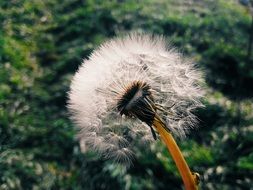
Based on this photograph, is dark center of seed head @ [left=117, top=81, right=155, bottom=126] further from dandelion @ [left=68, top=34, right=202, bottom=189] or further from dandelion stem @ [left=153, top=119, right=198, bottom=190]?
dandelion stem @ [left=153, top=119, right=198, bottom=190]

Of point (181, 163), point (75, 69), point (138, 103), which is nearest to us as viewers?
point (181, 163)

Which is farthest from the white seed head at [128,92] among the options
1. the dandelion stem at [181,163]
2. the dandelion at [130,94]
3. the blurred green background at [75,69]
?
the blurred green background at [75,69]

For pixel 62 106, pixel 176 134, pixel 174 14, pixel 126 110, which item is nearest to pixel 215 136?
pixel 62 106

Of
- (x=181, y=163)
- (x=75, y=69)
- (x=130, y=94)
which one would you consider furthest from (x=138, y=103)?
(x=75, y=69)

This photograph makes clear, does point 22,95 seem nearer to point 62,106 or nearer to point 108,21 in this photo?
point 62,106

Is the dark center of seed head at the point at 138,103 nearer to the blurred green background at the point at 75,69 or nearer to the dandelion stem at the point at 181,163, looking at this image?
the dandelion stem at the point at 181,163

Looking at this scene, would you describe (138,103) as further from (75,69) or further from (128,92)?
(75,69)
